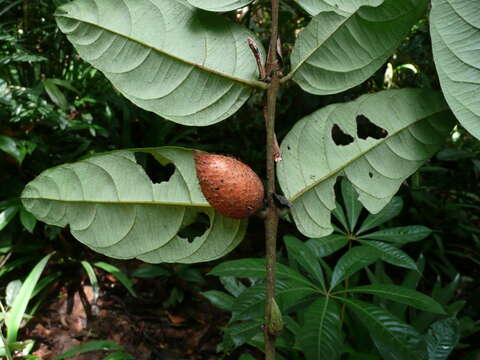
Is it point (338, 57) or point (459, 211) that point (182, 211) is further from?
point (459, 211)

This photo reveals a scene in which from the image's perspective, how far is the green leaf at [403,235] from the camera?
939 millimetres

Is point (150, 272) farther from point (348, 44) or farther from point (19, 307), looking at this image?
point (348, 44)

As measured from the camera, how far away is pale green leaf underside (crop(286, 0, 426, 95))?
0.34 metres

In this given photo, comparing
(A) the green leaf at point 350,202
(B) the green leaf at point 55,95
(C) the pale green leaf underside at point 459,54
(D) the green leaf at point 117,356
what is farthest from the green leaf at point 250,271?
(B) the green leaf at point 55,95

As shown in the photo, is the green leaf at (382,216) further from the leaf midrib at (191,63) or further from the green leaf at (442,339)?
the leaf midrib at (191,63)

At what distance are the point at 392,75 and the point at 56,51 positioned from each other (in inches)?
68.7

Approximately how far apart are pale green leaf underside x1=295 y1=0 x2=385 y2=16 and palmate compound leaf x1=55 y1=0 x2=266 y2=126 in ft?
0.28

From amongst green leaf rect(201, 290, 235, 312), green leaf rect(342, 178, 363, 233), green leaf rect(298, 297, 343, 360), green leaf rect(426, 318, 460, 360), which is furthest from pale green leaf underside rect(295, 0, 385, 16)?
green leaf rect(201, 290, 235, 312)

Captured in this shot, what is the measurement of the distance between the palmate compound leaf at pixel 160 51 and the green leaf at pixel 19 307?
1.29m

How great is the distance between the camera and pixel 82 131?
198 cm

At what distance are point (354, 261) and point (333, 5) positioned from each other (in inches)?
20.9

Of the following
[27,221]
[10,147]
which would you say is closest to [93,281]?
[27,221]

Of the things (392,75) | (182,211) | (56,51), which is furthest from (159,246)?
(56,51)

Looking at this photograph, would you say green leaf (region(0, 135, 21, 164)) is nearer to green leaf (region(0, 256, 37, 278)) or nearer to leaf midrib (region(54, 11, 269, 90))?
green leaf (region(0, 256, 37, 278))
